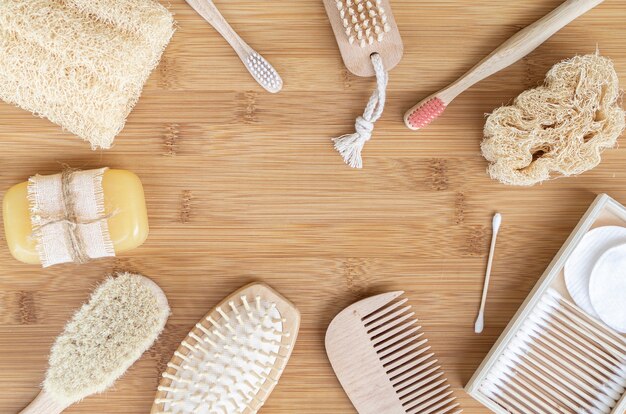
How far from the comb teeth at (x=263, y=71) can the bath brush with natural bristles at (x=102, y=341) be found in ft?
1.38

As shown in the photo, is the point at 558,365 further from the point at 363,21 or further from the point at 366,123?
the point at 363,21

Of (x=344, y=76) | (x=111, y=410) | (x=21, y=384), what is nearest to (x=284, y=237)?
(x=344, y=76)

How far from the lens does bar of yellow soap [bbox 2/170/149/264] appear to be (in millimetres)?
896

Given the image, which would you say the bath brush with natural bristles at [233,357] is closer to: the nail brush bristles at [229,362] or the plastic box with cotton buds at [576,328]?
the nail brush bristles at [229,362]

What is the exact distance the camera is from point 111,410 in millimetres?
977

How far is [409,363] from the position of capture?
97cm

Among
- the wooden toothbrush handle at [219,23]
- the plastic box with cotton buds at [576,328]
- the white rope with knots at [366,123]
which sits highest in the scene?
the wooden toothbrush handle at [219,23]

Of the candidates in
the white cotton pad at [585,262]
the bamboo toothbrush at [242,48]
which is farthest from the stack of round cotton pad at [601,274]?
the bamboo toothbrush at [242,48]

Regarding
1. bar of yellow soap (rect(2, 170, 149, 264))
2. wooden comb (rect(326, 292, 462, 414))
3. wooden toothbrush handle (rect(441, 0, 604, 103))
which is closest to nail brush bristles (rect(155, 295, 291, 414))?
wooden comb (rect(326, 292, 462, 414))

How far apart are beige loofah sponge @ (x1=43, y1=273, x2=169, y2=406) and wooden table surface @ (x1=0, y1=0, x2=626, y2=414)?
Answer: 5 cm

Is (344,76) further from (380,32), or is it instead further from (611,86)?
(611,86)

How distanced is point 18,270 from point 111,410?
311mm

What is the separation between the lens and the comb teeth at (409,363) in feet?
3.12

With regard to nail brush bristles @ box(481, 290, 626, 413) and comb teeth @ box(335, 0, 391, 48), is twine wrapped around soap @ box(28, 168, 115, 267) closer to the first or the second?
comb teeth @ box(335, 0, 391, 48)
